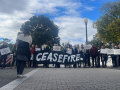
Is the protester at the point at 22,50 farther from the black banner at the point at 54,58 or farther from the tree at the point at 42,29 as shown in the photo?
the tree at the point at 42,29

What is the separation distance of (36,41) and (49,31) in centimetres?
570

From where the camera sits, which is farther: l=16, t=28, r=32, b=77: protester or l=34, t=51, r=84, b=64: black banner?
l=34, t=51, r=84, b=64: black banner

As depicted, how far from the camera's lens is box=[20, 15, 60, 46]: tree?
169 ft

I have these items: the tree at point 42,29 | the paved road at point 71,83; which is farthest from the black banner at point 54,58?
the tree at point 42,29

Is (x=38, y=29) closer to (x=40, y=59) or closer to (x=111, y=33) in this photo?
(x=111, y=33)

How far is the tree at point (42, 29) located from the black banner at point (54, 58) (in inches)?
1411

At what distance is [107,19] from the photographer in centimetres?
3925

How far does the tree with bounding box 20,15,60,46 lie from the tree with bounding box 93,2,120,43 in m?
17.2

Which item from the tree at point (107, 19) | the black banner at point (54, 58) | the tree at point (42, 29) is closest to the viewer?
the black banner at point (54, 58)

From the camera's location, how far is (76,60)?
15.2 m

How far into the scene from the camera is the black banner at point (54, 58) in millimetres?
14992

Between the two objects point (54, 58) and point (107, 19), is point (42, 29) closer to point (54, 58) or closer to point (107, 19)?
point (107, 19)

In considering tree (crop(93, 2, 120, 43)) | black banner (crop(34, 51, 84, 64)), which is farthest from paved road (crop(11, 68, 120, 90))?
tree (crop(93, 2, 120, 43))

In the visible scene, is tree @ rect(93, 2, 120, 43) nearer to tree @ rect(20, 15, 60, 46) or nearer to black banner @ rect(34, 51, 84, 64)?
tree @ rect(20, 15, 60, 46)
